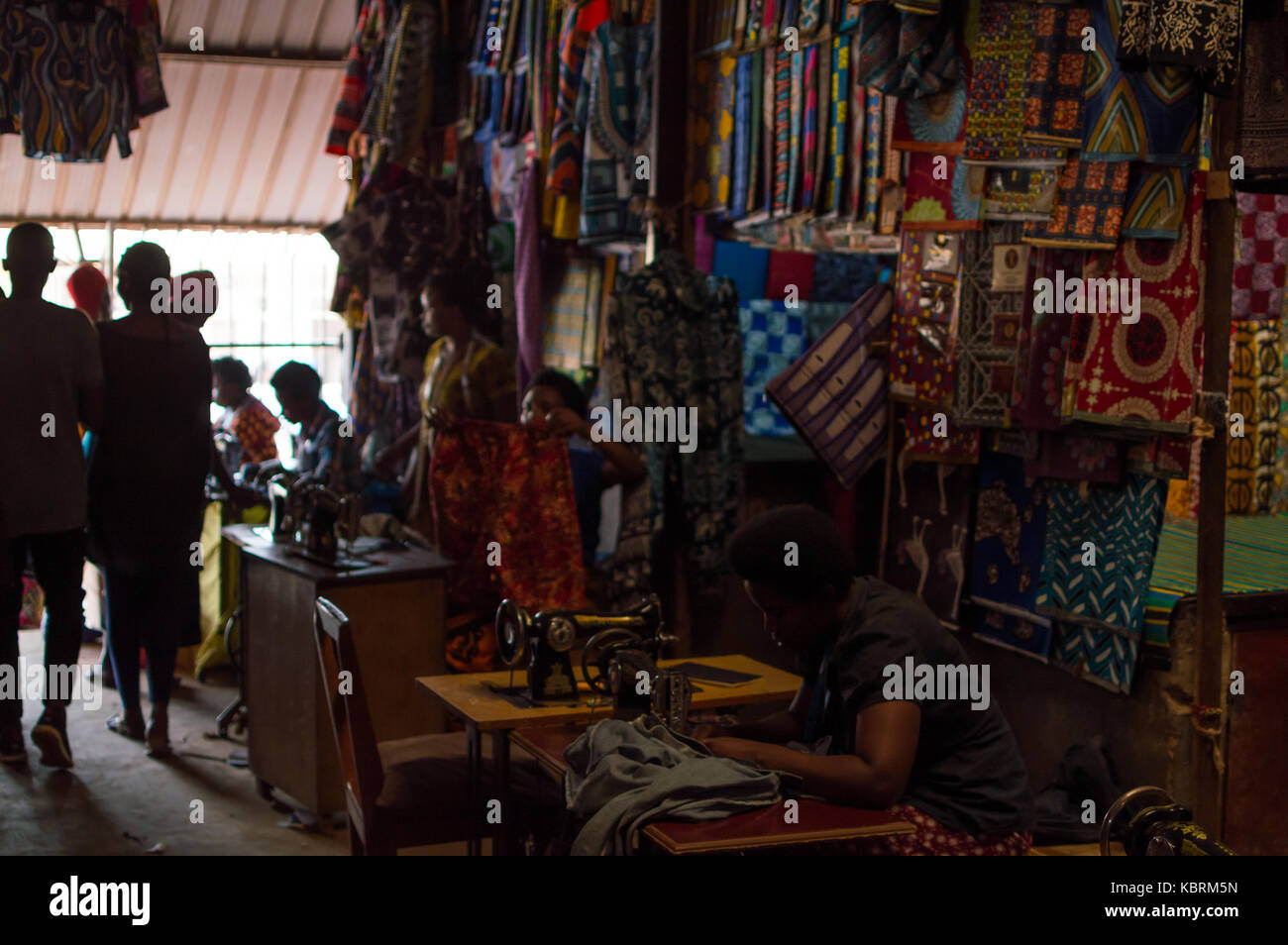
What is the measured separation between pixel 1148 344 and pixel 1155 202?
1.23ft

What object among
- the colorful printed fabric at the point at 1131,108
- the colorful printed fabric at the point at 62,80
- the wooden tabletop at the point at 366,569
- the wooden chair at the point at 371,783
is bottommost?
the wooden chair at the point at 371,783

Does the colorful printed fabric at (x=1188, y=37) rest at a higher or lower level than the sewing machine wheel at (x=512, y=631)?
higher

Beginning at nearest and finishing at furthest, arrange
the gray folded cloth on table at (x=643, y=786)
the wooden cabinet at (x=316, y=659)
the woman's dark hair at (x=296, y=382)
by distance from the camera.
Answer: the gray folded cloth on table at (x=643, y=786) → the wooden cabinet at (x=316, y=659) → the woman's dark hair at (x=296, y=382)

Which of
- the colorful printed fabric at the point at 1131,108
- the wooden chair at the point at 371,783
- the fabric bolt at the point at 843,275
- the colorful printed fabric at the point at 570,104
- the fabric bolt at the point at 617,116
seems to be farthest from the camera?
the fabric bolt at the point at 843,275

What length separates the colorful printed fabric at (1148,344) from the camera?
3.68 meters

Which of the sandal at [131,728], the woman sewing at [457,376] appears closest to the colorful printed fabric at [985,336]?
the woman sewing at [457,376]

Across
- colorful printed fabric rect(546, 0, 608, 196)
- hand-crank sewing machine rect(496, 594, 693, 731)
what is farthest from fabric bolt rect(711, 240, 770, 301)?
hand-crank sewing machine rect(496, 594, 693, 731)

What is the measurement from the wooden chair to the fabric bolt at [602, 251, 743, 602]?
1589 millimetres

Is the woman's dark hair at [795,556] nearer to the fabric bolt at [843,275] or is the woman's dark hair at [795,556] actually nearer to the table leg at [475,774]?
the table leg at [475,774]

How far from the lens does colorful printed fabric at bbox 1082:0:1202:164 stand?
11.9 feet

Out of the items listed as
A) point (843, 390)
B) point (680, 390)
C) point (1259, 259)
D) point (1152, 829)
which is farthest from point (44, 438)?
point (1259, 259)

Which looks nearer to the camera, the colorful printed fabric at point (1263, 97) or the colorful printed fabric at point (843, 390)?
the colorful printed fabric at point (1263, 97)

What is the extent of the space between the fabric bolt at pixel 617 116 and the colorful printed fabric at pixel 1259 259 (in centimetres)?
220

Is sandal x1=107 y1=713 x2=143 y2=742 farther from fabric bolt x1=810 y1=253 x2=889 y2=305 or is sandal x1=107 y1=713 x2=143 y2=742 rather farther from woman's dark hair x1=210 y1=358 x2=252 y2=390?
fabric bolt x1=810 y1=253 x2=889 y2=305
